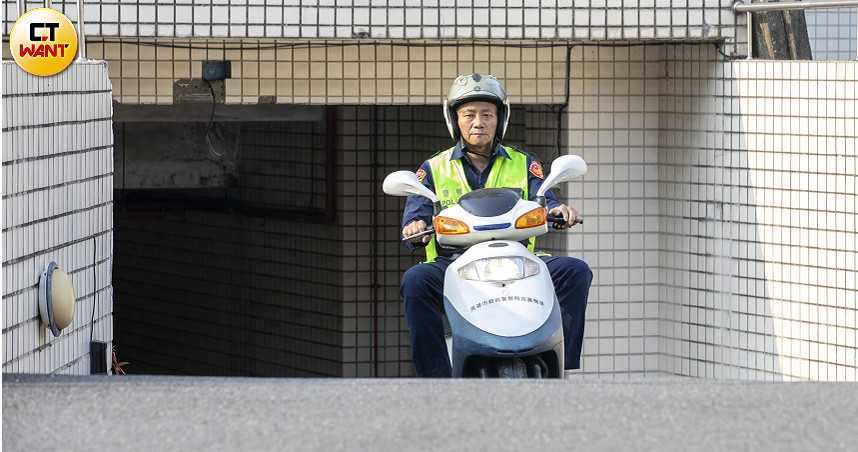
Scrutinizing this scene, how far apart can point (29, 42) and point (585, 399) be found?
3.19m

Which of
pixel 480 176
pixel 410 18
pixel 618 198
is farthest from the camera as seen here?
pixel 618 198

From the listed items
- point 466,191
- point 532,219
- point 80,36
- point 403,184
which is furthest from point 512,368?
point 80,36

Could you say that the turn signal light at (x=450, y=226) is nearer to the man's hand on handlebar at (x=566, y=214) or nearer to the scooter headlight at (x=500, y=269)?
the scooter headlight at (x=500, y=269)

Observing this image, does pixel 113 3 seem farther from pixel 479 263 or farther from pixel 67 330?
pixel 479 263

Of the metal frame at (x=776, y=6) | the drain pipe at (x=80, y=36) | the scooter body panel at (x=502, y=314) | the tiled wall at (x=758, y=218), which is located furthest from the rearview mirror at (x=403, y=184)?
the metal frame at (x=776, y=6)

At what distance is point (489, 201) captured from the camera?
22.7ft

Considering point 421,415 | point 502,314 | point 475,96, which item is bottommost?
point 421,415

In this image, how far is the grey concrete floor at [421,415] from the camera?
17.5 feet

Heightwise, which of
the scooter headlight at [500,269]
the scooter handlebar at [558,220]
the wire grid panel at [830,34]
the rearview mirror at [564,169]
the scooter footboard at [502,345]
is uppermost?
the wire grid panel at [830,34]

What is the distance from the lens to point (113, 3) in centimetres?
926

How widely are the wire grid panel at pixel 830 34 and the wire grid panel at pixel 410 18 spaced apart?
7.95m

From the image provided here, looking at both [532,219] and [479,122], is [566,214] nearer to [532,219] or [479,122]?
[532,219]

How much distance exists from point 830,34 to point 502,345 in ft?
38.6

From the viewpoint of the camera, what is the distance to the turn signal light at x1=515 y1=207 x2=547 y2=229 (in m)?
6.88
